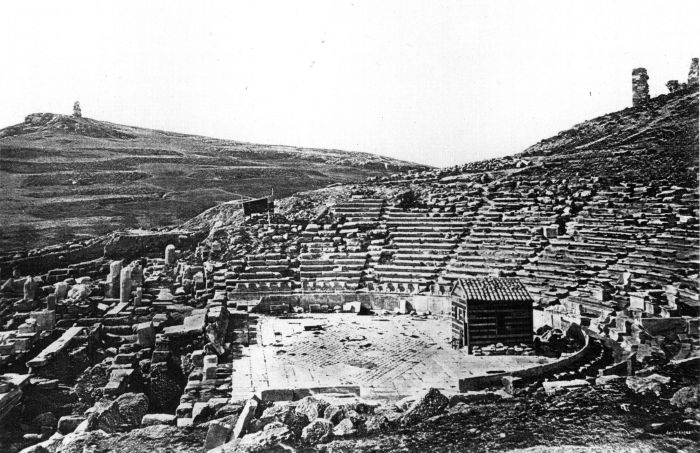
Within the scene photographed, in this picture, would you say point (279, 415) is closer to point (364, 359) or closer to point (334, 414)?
point (334, 414)

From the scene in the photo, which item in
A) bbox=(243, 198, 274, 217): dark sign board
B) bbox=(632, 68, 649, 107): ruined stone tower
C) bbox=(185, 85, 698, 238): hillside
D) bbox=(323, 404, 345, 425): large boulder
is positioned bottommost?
bbox=(323, 404, 345, 425): large boulder

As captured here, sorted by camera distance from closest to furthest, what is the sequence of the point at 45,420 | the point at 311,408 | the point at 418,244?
1. the point at 311,408
2. the point at 45,420
3. the point at 418,244

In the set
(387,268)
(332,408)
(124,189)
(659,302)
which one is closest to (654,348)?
(659,302)

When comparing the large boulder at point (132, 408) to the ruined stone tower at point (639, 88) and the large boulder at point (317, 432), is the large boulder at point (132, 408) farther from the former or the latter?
the ruined stone tower at point (639, 88)

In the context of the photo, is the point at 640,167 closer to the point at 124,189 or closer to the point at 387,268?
the point at 387,268

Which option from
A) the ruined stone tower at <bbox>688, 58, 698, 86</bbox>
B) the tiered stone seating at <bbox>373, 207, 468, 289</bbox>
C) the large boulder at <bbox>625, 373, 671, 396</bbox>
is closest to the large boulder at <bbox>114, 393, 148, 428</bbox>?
the large boulder at <bbox>625, 373, 671, 396</bbox>

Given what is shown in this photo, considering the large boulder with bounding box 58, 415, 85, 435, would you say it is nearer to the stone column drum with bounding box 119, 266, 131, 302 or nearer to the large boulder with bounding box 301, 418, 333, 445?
the large boulder with bounding box 301, 418, 333, 445

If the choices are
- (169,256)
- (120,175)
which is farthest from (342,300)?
(120,175)

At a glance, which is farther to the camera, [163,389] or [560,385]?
[163,389]
